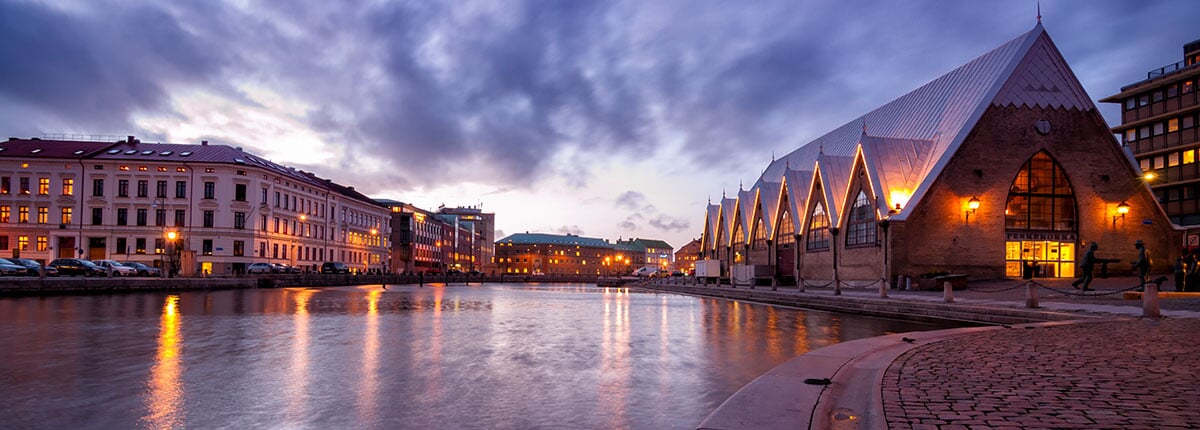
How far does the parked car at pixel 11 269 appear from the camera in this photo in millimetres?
39594

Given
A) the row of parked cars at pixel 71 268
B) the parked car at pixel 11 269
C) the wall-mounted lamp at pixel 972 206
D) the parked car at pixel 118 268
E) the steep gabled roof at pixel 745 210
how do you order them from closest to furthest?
the wall-mounted lamp at pixel 972 206 → the parked car at pixel 11 269 → the row of parked cars at pixel 71 268 → the parked car at pixel 118 268 → the steep gabled roof at pixel 745 210

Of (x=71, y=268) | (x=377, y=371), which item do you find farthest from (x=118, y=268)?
(x=377, y=371)

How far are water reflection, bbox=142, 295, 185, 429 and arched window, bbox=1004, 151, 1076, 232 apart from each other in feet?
144

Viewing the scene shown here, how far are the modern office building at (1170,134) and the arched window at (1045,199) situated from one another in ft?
47.0

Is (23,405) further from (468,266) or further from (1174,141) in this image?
(468,266)

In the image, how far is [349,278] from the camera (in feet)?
234

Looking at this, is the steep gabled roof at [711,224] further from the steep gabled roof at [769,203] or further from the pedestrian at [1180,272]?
the pedestrian at [1180,272]

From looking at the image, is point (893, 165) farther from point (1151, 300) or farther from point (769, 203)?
point (1151, 300)

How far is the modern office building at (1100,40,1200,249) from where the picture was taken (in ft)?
169

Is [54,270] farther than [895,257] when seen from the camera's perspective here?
Yes

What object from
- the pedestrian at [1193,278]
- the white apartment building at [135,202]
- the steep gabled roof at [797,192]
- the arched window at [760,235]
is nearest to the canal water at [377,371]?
the pedestrian at [1193,278]

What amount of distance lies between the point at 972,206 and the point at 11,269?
2197 inches

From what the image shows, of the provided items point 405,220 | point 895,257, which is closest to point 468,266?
point 405,220

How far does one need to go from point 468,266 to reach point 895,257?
138502mm
